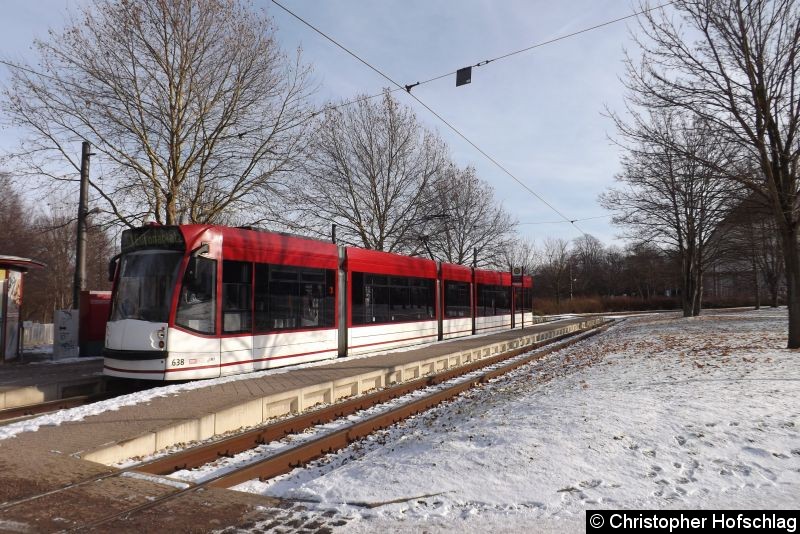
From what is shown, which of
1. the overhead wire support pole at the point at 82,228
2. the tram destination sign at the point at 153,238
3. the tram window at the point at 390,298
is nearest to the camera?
the tram destination sign at the point at 153,238

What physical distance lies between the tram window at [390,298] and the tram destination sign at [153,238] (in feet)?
17.9

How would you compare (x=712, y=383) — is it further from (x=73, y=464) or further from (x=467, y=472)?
(x=73, y=464)

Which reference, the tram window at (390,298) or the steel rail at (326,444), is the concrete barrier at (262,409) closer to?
the steel rail at (326,444)

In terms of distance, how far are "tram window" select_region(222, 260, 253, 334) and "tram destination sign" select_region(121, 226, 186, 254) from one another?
99cm

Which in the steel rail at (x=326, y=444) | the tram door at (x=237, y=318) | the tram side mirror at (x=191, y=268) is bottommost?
the steel rail at (x=326, y=444)

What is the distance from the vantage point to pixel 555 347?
22.3m

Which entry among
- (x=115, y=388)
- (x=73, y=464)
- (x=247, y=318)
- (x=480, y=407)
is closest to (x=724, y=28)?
(x=480, y=407)

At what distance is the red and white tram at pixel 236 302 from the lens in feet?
32.0

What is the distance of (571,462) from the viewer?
16.9 ft

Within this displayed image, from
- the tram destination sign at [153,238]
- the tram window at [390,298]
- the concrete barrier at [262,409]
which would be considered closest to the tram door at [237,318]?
the tram destination sign at [153,238]

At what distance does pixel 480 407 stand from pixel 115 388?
8.01m

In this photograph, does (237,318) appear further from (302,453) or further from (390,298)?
(390,298)

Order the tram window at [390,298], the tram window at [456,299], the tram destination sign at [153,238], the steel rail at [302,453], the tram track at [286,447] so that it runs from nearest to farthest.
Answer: the steel rail at [302,453]
the tram track at [286,447]
the tram destination sign at [153,238]
the tram window at [390,298]
the tram window at [456,299]

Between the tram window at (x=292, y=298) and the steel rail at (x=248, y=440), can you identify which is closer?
the steel rail at (x=248, y=440)
